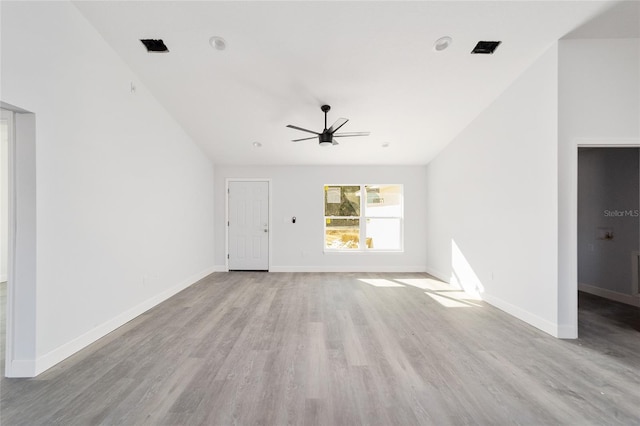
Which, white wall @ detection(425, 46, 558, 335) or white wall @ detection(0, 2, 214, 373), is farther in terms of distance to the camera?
white wall @ detection(425, 46, 558, 335)

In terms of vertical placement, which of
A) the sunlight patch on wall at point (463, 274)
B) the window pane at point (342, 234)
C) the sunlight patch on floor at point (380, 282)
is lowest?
the sunlight patch on floor at point (380, 282)

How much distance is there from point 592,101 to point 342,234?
4452 mm

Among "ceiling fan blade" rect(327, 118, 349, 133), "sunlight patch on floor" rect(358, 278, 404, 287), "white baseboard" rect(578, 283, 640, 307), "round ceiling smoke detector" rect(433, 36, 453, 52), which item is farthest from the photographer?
"sunlight patch on floor" rect(358, 278, 404, 287)

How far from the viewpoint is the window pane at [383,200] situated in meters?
6.26

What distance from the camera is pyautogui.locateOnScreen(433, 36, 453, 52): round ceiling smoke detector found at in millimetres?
2842

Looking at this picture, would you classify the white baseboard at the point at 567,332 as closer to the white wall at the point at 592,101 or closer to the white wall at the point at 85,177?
the white wall at the point at 592,101

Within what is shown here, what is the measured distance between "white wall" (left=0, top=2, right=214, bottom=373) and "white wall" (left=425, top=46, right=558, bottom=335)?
4.64 m

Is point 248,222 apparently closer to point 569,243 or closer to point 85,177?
point 85,177

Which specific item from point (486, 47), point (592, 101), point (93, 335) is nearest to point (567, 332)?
point (592, 101)

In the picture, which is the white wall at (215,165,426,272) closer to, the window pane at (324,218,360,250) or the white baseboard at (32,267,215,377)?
the window pane at (324,218,360,250)

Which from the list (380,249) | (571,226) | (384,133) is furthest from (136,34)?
(380,249)

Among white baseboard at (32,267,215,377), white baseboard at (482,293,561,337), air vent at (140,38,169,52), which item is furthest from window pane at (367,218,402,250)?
air vent at (140,38,169,52)

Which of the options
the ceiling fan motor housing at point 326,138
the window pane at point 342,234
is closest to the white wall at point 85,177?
the ceiling fan motor housing at point 326,138

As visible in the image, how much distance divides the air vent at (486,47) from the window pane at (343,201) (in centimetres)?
359
